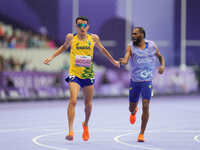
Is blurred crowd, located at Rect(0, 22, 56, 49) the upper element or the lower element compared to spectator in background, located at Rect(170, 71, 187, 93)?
upper

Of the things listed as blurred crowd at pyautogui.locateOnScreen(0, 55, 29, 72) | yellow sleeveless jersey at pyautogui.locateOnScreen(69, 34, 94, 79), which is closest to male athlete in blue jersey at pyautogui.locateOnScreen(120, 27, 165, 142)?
yellow sleeveless jersey at pyautogui.locateOnScreen(69, 34, 94, 79)

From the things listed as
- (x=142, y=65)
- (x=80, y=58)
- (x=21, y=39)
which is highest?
(x=21, y=39)

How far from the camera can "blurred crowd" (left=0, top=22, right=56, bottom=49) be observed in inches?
979

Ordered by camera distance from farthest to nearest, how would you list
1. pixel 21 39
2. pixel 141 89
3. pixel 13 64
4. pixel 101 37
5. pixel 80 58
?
1. pixel 101 37
2. pixel 21 39
3. pixel 13 64
4. pixel 141 89
5. pixel 80 58

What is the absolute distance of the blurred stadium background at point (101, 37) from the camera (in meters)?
23.1

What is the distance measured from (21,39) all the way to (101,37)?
4.92 m

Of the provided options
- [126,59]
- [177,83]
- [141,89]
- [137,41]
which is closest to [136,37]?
[137,41]

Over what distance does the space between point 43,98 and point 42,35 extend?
20.0ft

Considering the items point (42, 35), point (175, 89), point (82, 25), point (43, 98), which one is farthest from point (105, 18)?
point (82, 25)

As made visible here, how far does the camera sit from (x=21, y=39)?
25.6m

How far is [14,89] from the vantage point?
20.7 metres

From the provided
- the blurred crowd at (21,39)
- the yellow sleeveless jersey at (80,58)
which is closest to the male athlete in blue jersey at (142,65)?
the yellow sleeveless jersey at (80,58)

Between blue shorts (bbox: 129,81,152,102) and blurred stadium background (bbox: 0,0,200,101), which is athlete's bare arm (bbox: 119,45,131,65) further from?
blurred stadium background (bbox: 0,0,200,101)

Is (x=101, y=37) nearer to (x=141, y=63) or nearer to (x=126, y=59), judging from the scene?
(x=141, y=63)
